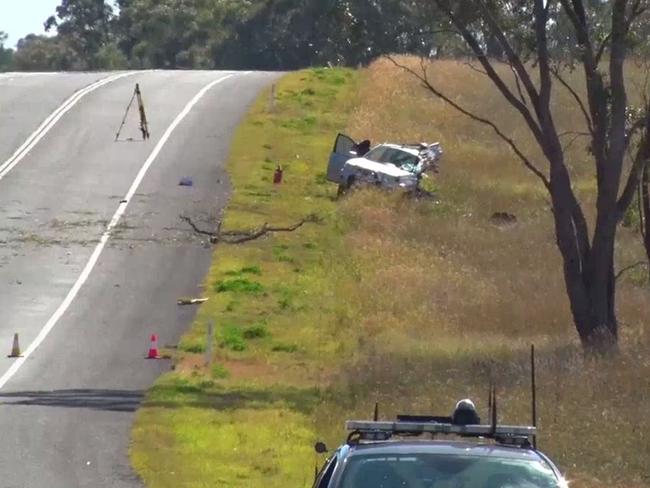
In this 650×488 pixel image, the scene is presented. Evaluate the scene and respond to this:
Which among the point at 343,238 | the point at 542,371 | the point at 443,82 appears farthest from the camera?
the point at 443,82

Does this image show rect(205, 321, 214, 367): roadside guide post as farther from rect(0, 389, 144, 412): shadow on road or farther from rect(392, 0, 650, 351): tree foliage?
rect(392, 0, 650, 351): tree foliage

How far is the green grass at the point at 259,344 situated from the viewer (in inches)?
655

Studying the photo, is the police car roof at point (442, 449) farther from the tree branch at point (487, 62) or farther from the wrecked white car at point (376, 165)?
the wrecked white car at point (376, 165)

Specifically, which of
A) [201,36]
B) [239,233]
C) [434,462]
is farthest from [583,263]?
[201,36]

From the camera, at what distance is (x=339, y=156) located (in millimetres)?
41438

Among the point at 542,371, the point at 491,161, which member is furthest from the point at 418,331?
the point at 491,161

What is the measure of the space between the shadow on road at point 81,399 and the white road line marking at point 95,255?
868mm

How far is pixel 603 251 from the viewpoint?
24766mm

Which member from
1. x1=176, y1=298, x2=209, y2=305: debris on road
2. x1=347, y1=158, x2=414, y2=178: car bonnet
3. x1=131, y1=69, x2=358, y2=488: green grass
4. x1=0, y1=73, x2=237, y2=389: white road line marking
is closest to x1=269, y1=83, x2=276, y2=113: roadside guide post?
x1=131, y1=69, x2=358, y2=488: green grass

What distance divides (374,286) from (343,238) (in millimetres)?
5452

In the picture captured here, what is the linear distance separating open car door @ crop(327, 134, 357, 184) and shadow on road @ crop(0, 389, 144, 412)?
2018 cm

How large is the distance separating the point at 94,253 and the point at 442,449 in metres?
25.8

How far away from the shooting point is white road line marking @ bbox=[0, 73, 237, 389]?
24.0m

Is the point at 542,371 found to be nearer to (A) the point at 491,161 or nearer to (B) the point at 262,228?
(B) the point at 262,228
